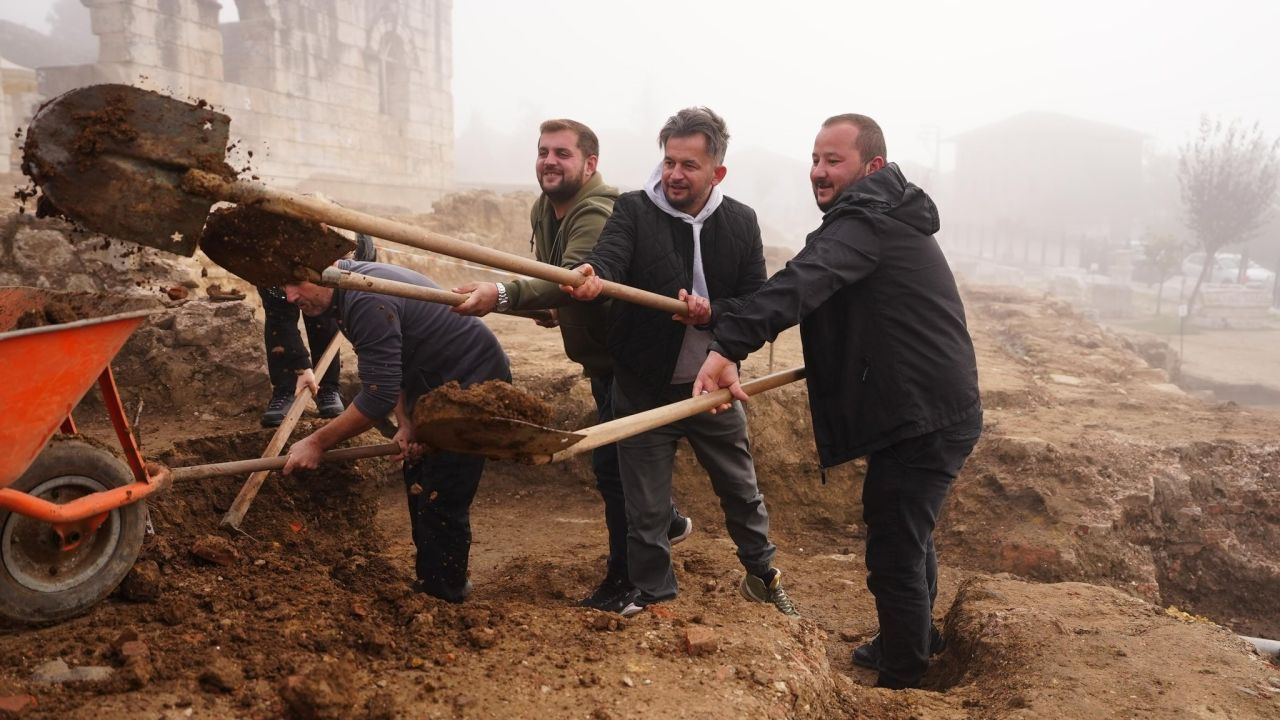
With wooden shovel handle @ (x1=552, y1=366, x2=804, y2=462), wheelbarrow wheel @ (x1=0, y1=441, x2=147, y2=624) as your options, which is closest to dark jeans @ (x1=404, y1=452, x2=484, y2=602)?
wooden shovel handle @ (x1=552, y1=366, x2=804, y2=462)

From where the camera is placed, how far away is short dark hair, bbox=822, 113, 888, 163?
3367 millimetres

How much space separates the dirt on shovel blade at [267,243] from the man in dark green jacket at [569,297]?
0.73 meters

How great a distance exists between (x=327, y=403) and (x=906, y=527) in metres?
3.64

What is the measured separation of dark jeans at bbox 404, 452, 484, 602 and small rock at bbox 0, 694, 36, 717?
171 centimetres

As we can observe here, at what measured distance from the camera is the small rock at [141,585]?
2785 millimetres

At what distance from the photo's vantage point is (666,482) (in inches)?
144

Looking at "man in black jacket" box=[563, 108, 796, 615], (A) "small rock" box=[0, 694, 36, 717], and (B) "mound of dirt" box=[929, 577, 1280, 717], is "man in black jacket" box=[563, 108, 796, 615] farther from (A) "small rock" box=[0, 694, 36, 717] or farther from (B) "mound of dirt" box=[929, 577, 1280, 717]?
(A) "small rock" box=[0, 694, 36, 717]

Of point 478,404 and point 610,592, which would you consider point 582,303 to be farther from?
point 610,592

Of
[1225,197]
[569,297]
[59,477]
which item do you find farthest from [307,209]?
[1225,197]

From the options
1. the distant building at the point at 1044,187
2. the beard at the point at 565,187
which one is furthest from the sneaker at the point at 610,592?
the distant building at the point at 1044,187

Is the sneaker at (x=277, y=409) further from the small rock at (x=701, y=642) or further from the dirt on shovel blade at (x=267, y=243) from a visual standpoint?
the small rock at (x=701, y=642)

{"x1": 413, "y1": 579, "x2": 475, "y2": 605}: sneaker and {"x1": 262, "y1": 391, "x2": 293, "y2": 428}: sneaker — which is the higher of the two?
{"x1": 262, "y1": 391, "x2": 293, "y2": 428}: sneaker

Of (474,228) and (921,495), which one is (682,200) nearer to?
(921,495)

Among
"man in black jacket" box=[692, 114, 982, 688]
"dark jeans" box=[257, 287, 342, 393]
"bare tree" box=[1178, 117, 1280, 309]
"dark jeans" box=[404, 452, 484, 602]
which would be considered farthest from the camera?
"bare tree" box=[1178, 117, 1280, 309]
